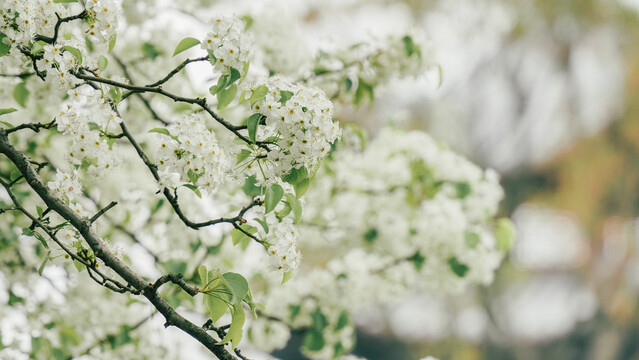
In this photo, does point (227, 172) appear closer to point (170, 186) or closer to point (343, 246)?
point (170, 186)

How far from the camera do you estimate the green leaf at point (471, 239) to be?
7.13 ft

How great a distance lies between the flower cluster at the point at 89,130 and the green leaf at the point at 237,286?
28 cm

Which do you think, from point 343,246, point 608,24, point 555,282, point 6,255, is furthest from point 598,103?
point 6,255

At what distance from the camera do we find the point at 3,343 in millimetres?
1746

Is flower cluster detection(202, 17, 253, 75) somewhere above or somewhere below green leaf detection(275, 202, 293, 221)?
above

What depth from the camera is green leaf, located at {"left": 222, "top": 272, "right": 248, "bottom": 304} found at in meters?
0.97

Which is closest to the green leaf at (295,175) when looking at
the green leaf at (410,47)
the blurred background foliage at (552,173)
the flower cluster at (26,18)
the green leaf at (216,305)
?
the green leaf at (216,305)

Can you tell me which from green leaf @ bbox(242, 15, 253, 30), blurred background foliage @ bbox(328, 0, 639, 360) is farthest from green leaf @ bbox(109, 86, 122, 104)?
blurred background foliage @ bbox(328, 0, 639, 360)

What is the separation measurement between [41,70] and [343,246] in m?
1.64

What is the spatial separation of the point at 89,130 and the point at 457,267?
1538mm

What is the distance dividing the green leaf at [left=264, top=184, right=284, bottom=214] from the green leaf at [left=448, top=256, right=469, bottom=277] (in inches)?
52.8

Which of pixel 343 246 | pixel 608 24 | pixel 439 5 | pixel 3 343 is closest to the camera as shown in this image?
pixel 3 343

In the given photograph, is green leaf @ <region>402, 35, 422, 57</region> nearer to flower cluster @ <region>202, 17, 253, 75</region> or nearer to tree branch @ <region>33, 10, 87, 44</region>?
flower cluster @ <region>202, 17, 253, 75</region>

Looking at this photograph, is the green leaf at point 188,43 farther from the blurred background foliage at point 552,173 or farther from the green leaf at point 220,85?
the blurred background foliage at point 552,173
